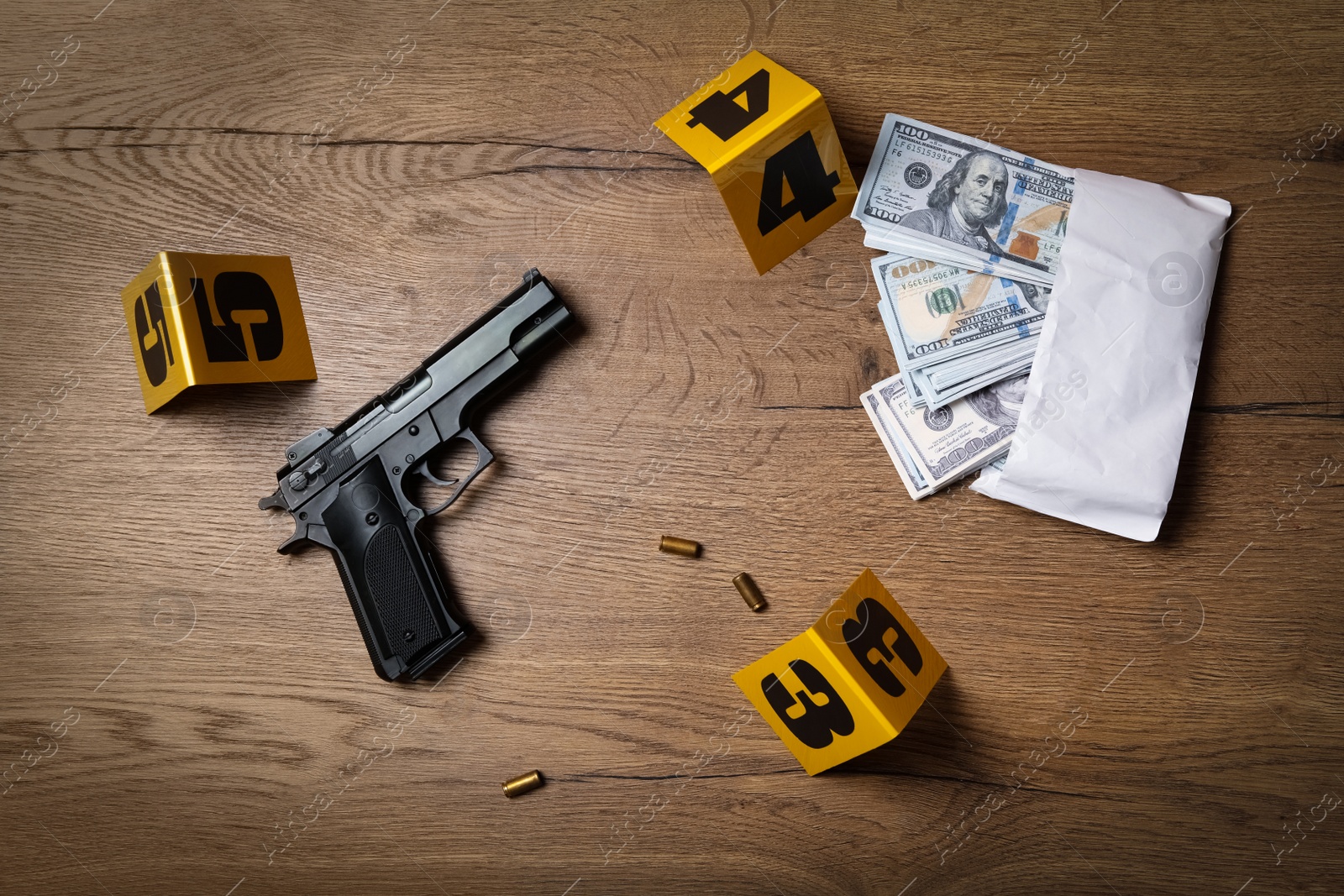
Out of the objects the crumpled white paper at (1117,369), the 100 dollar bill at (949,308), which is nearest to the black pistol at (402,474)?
the 100 dollar bill at (949,308)

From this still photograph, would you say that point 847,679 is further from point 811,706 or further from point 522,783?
point 522,783

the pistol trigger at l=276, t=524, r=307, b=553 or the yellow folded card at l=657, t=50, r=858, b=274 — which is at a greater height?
the yellow folded card at l=657, t=50, r=858, b=274

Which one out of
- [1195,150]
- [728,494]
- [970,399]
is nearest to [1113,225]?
[1195,150]

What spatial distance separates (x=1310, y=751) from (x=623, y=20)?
5.76 ft

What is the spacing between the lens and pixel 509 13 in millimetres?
1425

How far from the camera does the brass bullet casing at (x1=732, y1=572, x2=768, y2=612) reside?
52.7 inches

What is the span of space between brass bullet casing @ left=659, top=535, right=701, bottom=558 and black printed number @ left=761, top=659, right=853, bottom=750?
10.3 inches

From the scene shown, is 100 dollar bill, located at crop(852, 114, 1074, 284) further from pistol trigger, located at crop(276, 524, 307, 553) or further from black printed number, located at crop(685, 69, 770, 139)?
pistol trigger, located at crop(276, 524, 307, 553)

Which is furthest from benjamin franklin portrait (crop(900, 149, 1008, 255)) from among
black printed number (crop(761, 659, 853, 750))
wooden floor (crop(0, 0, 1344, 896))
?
black printed number (crop(761, 659, 853, 750))

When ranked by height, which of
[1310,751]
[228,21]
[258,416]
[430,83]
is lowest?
[1310,751]

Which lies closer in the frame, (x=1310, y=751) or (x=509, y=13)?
(x=1310, y=751)

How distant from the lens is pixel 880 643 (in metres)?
1.20

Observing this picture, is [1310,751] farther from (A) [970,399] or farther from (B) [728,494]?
(B) [728,494]

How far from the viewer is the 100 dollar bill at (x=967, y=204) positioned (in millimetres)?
1356
